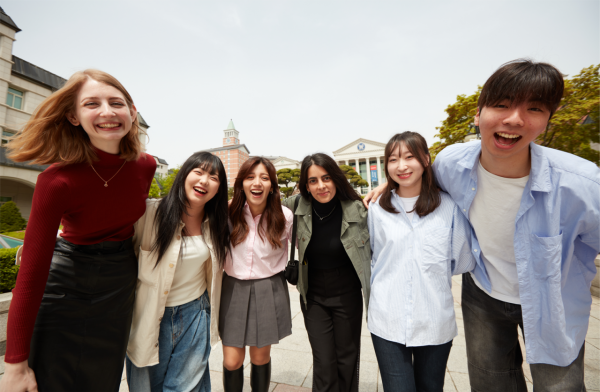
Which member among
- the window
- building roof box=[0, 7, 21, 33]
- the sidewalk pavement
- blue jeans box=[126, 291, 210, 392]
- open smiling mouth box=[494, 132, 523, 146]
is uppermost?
building roof box=[0, 7, 21, 33]

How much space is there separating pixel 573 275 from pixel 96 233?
127 inches

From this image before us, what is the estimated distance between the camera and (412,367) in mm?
2031

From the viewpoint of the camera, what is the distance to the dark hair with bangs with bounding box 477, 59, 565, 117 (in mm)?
1533

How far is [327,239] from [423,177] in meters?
1.02

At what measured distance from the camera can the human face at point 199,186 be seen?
229cm

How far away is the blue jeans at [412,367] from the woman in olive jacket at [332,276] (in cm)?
42

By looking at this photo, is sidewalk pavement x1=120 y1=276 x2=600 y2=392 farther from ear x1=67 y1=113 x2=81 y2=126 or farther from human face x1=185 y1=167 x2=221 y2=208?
ear x1=67 y1=113 x2=81 y2=126

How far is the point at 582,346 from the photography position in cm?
183

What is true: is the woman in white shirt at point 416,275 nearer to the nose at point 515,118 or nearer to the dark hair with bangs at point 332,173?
the dark hair with bangs at point 332,173

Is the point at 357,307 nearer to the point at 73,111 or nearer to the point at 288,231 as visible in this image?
the point at 288,231

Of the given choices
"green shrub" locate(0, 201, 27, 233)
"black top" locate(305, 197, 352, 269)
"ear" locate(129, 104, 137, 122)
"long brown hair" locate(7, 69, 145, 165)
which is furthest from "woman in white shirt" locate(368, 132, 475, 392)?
"green shrub" locate(0, 201, 27, 233)

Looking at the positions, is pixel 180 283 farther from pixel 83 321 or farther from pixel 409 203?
pixel 409 203

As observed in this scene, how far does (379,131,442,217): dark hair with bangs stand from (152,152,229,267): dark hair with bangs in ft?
4.81

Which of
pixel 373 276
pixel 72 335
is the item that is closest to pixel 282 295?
pixel 373 276
